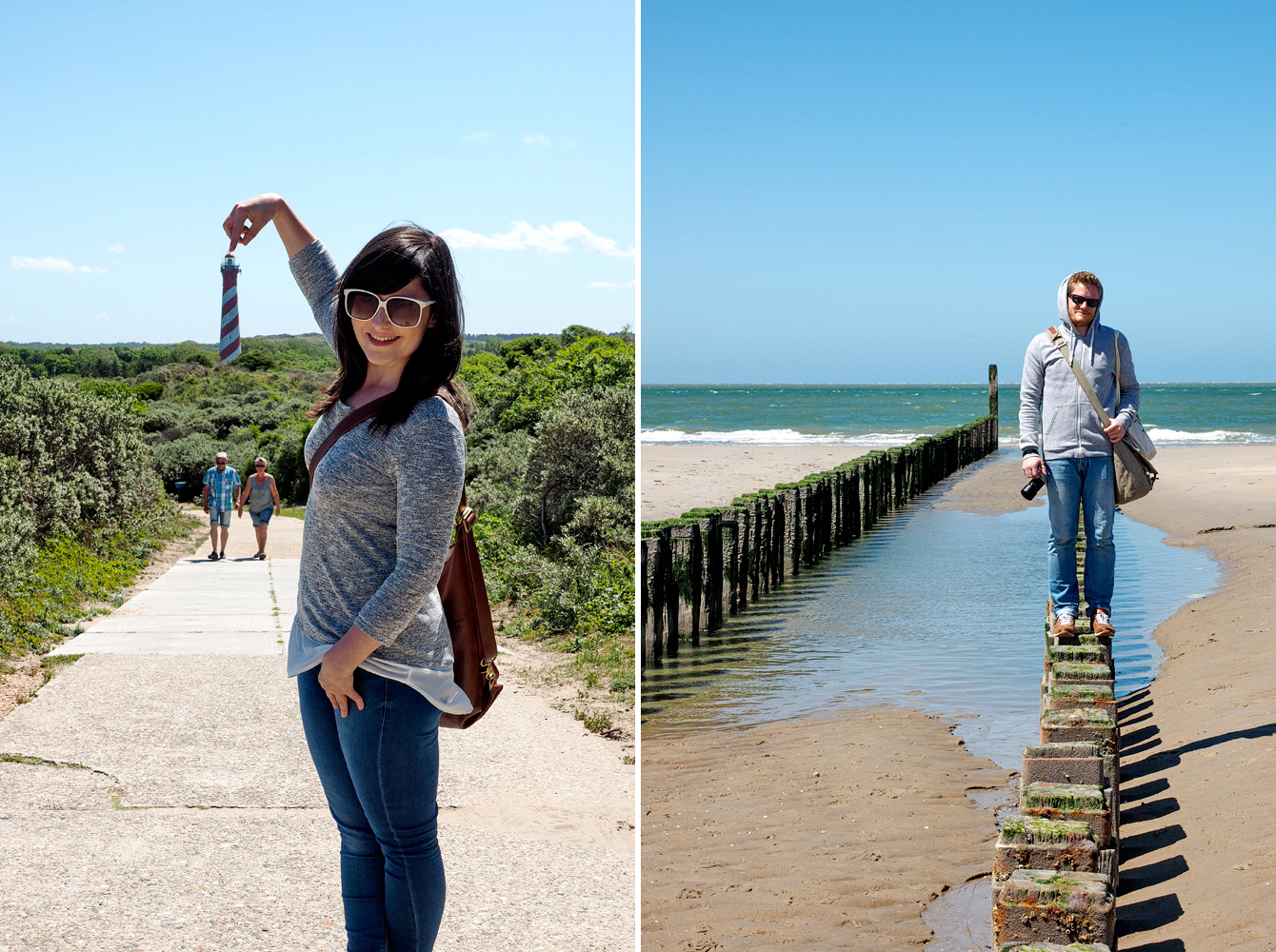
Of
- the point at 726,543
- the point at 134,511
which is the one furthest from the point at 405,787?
the point at 134,511

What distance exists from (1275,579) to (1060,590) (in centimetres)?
660

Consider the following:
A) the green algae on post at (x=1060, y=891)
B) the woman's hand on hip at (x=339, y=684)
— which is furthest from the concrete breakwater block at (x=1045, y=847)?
the woman's hand on hip at (x=339, y=684)

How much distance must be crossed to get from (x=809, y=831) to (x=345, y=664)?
3.20m

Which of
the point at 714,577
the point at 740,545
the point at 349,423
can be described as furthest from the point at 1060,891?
the point at 740,545

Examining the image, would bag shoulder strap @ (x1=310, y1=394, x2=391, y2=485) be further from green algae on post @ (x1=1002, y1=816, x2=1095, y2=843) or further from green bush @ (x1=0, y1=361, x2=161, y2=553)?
green bush @ (x1=0, y1=361, x2=161, y2=553)

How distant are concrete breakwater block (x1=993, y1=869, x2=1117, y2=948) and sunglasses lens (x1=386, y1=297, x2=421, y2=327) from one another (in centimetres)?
211

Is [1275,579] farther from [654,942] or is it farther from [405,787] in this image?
[405,787]

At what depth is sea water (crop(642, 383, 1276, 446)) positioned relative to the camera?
50.3 metres

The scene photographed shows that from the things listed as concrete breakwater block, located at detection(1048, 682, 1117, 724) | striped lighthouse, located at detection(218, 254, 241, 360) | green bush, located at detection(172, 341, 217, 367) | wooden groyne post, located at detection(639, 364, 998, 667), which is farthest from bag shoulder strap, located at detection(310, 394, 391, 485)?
green bush, located at detection(172, 341, 217, 367)

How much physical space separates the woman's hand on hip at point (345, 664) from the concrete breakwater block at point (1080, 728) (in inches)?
113

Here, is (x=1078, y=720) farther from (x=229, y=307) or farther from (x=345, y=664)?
(x=229, y=307)

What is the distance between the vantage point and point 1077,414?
214 inches

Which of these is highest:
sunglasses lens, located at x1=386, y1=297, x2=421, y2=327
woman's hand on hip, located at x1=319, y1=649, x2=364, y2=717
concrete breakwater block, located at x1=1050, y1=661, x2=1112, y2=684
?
sunglasses lens, located at x1=386, y1=297, x2=421, y2=327

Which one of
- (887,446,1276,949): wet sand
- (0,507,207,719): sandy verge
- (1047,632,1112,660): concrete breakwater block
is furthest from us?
(0,507,207,719): sandy verge
